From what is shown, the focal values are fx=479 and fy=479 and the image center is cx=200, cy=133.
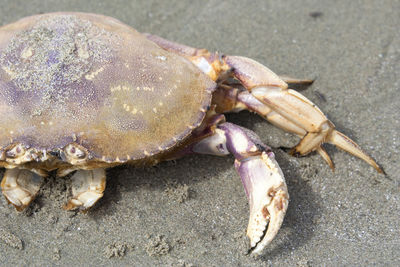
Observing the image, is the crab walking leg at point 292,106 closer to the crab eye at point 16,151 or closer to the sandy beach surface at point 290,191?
the sandy beach surface at point 290,191

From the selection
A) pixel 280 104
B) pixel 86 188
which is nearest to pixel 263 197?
pixel 280 104

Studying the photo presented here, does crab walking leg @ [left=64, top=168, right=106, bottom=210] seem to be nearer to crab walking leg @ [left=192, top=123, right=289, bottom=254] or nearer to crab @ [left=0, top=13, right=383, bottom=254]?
crab @ [left=0, top=13, right=383, bottom=254]

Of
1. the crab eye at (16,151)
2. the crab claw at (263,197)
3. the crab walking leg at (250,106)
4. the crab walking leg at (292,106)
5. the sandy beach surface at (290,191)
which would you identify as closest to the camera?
the crab eye at (16,151)

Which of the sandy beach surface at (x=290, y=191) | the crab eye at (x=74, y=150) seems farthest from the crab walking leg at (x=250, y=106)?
the crab eye at (x=74, y=150)

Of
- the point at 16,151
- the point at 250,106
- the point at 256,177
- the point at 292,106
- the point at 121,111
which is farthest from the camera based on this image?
the point at 250,106

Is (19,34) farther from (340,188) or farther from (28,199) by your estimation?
(340,188)

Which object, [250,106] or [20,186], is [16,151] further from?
[250,106]

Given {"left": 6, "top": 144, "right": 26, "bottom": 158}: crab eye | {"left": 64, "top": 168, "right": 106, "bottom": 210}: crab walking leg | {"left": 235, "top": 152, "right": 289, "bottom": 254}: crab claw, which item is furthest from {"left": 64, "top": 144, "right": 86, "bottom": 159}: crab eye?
{"left": 235, "top": 152, "right": 289, "bottom": 254}: crab claw
